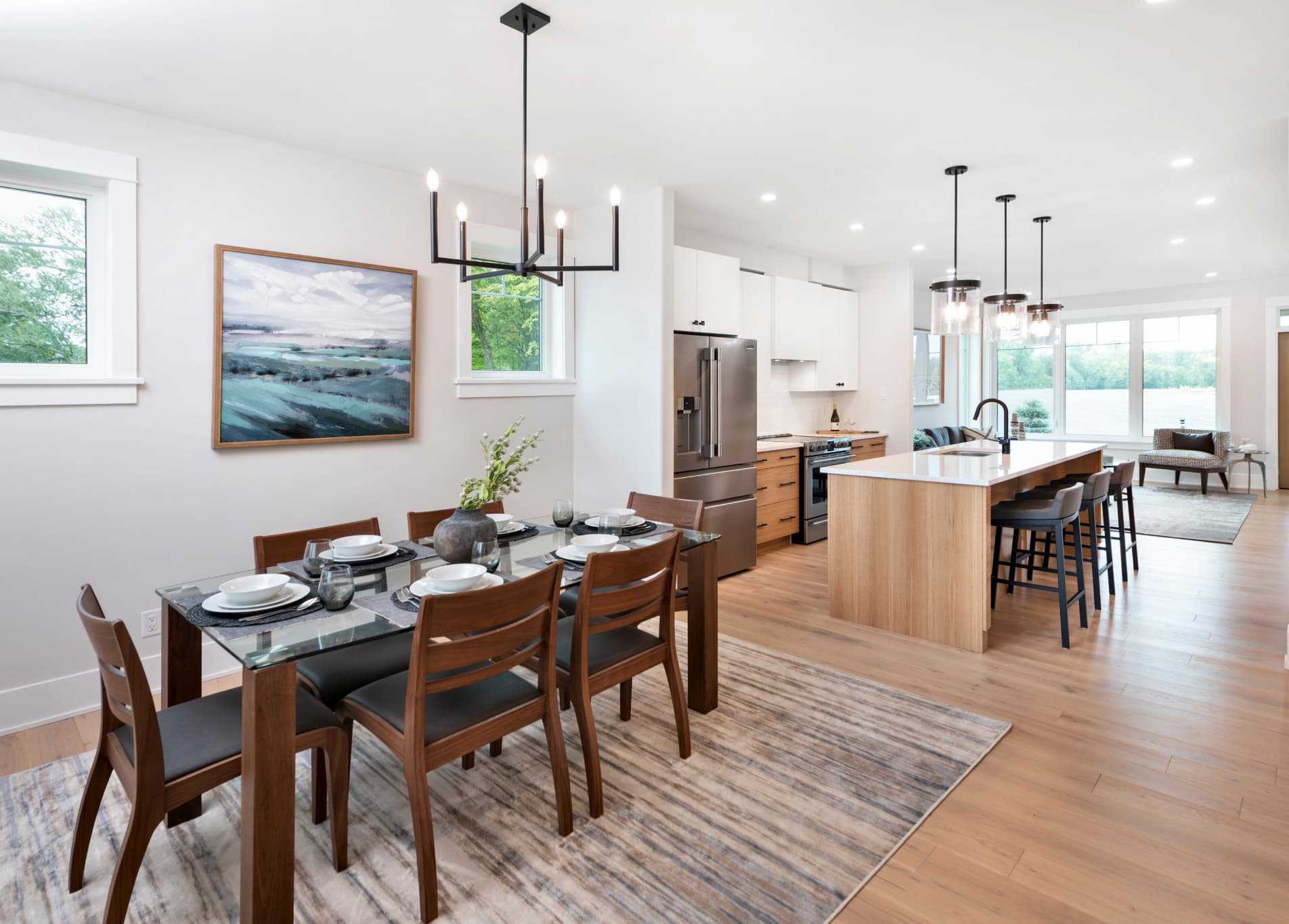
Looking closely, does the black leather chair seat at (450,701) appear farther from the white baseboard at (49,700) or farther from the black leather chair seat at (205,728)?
the white baseboard at (49,700)

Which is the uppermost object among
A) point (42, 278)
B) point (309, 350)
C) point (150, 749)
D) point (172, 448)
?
point (42, 278)

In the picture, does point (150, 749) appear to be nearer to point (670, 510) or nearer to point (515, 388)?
point (670, 510)

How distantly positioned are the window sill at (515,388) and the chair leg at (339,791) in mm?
2596

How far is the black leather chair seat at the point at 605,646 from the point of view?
89.1 inches

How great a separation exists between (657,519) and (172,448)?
226 cm

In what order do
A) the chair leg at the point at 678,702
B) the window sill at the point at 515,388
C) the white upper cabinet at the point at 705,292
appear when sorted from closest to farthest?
the chair leg at the point at 678,702 < the window sill at the point at 515,388 < the white upper cabinet at the point at 705,292

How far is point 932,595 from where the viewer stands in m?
3.65

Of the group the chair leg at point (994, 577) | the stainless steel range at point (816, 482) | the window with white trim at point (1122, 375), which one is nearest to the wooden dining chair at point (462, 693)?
the chair leg at point (994, 577)

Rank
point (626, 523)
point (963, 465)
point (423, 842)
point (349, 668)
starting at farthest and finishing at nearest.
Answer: point (963, 465) → point (626, 523) → point (349, 668) → point (423, 842)

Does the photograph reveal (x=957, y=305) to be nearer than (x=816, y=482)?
Yes

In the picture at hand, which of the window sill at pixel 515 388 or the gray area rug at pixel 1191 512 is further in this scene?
the gray area rug at pixel 1191 512

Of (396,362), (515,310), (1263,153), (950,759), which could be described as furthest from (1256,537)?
(396,362)

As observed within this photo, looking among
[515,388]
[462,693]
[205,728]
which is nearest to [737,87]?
[515,388]

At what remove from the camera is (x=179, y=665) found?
207 centimetres
